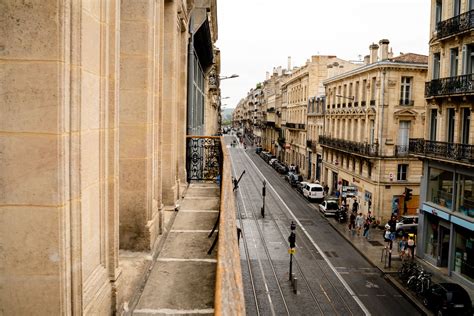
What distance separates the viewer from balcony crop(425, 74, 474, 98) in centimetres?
2419

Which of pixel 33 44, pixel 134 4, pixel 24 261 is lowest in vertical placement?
pixel 24 261

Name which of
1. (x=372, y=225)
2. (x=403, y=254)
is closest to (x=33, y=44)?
(x=403, y=254)

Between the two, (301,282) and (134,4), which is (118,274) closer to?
(134,4)

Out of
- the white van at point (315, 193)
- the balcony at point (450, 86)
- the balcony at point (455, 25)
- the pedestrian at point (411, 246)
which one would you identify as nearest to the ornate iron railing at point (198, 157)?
the balcony at point (450, 86)

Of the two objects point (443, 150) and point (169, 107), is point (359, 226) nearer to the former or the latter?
point (443, 150)

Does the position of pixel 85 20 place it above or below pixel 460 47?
below

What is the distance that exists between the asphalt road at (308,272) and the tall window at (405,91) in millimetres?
11414

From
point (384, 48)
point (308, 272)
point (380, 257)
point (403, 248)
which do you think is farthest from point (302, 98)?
point (308, 272)

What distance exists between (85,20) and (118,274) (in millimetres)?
2637

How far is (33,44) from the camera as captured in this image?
Answer: 136 inches

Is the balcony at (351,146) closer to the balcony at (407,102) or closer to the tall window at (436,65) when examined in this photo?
the balcony at (407,102)

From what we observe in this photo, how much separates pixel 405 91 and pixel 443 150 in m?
13.4

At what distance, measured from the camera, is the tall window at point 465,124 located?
24.9 meters

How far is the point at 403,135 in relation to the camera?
129 ft
